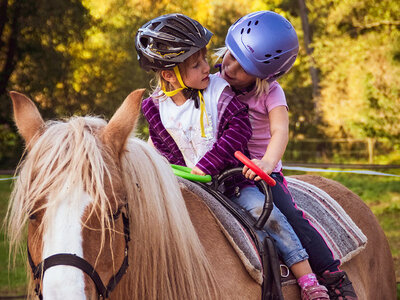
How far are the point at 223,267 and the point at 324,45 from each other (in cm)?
2399

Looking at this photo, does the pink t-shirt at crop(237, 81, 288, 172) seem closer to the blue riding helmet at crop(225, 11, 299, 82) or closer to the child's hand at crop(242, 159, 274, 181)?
the blue riding helmet at crop(225, 11, 299, 82)

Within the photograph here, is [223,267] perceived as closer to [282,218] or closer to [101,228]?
[282,218]

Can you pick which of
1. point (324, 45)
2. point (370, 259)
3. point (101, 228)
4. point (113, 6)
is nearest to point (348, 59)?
point (324, 45)

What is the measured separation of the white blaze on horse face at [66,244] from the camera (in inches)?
60.2

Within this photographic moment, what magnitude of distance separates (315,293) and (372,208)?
9143mm

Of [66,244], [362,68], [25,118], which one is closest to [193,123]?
[25,118]

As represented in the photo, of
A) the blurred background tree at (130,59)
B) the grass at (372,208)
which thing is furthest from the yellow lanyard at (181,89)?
the blurred background tree at (130,59)

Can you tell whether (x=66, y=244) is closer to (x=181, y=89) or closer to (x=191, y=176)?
(x=191, y=176)

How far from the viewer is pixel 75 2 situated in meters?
17.6

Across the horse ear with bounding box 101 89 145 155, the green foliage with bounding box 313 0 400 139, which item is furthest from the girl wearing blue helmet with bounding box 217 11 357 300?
the green foliage with bounding box 313 0 400 139

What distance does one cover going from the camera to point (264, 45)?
2631mm

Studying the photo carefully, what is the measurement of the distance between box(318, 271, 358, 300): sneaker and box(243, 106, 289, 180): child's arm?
62 cm

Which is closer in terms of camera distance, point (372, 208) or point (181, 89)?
point (181, 89)

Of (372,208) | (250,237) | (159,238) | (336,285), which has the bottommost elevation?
(372,208)
